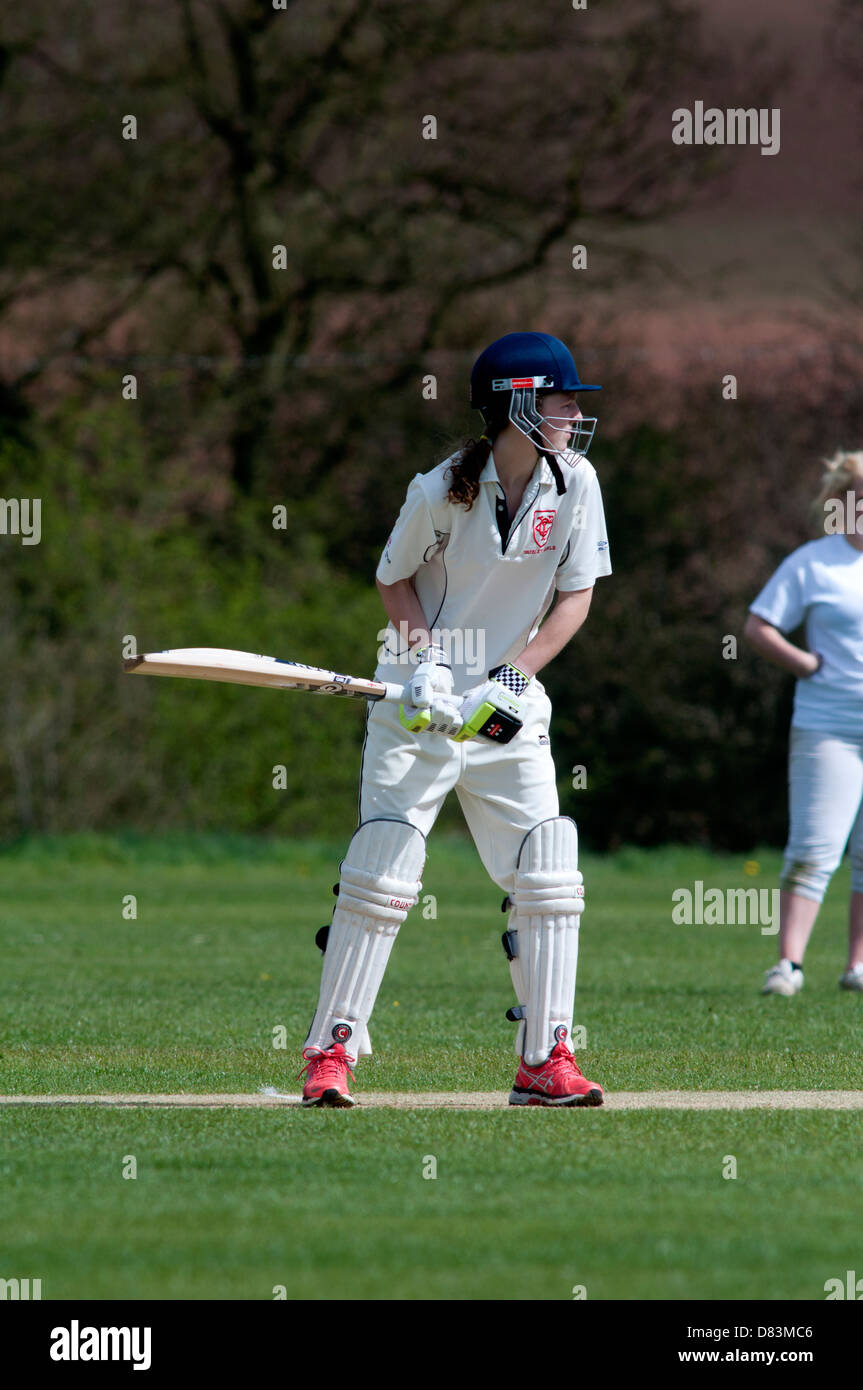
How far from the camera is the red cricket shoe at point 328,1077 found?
5922 mm

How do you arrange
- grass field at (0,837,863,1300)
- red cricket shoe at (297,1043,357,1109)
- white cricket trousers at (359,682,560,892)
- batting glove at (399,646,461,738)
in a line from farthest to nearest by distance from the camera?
white cricket trousers at (359,682,560,892), red cricket shoe at (297,1043,357,1109), batting glove at (399,646,461,738), grass field at (0,837,863,1300)

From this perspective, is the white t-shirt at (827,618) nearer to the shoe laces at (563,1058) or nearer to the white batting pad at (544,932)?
the white batting pad at (544,932)

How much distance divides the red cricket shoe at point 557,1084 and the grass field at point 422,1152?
0.41 ft

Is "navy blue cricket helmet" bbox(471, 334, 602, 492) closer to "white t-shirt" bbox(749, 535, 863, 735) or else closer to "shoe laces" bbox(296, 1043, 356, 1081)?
"shoe laces" bbox(296, 1043, 356, 1081)

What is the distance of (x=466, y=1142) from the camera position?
5.32 meters

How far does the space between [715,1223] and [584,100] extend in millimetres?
23795

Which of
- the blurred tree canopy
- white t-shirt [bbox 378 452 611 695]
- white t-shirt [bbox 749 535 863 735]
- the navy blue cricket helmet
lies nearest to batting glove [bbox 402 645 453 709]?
white t-shirt [bbox 378 452 611 695]

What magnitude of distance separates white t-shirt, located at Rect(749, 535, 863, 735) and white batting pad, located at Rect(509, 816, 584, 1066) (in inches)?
135

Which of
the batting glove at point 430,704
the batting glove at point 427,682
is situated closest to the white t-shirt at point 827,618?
the batting glove at point 427,682

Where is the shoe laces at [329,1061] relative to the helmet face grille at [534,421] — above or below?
below

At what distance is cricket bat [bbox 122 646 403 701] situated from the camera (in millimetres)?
5855

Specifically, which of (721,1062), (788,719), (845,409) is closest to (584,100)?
(845,409)

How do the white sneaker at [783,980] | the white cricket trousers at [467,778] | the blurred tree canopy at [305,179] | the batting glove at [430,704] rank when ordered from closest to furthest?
the batting glove at [430,704] < the white cricket trousers at [467,778] < the white sneaker at [783,980] < the blurred tree canopy at [305,179]

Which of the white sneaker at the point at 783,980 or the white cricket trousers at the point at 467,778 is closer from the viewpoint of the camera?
the white cricket trousers at the point at 467,778
